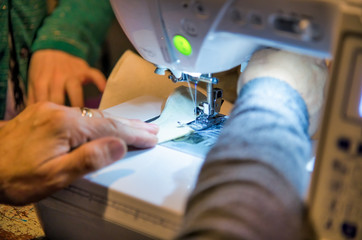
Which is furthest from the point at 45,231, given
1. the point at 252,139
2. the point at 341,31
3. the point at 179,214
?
the point at 341,31

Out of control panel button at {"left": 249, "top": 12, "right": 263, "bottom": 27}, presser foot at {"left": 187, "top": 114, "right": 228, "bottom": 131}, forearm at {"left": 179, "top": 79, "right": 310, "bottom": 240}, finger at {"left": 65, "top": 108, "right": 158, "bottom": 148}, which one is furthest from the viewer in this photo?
presser foot at {"left": 187, "top": 114, "right": 228, "bottom": 131}

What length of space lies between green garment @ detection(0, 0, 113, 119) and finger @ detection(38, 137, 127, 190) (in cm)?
70

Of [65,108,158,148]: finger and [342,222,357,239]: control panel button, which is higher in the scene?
[65,108,158,148]: finger

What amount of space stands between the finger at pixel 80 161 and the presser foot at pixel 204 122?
0.22 metres

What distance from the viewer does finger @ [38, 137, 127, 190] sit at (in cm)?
55

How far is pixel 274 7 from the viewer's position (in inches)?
18.2

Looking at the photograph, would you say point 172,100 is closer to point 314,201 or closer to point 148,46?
point 148,46

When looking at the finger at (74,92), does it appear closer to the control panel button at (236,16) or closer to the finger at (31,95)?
the finger at (31,95)

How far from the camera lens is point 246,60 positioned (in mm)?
668

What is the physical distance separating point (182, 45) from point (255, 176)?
288mm

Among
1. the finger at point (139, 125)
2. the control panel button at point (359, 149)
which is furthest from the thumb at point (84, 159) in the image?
the control panel button at point (359, 149)

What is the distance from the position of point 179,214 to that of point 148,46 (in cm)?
30

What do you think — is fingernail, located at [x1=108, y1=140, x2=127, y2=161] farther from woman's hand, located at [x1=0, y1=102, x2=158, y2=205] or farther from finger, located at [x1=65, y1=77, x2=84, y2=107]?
finger, located at [x1=65, y1=77, x2=84, y2=107]

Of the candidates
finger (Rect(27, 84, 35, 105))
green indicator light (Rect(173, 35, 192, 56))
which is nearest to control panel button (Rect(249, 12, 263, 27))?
green indicator light (Rect(173, 35, 192, 56))
